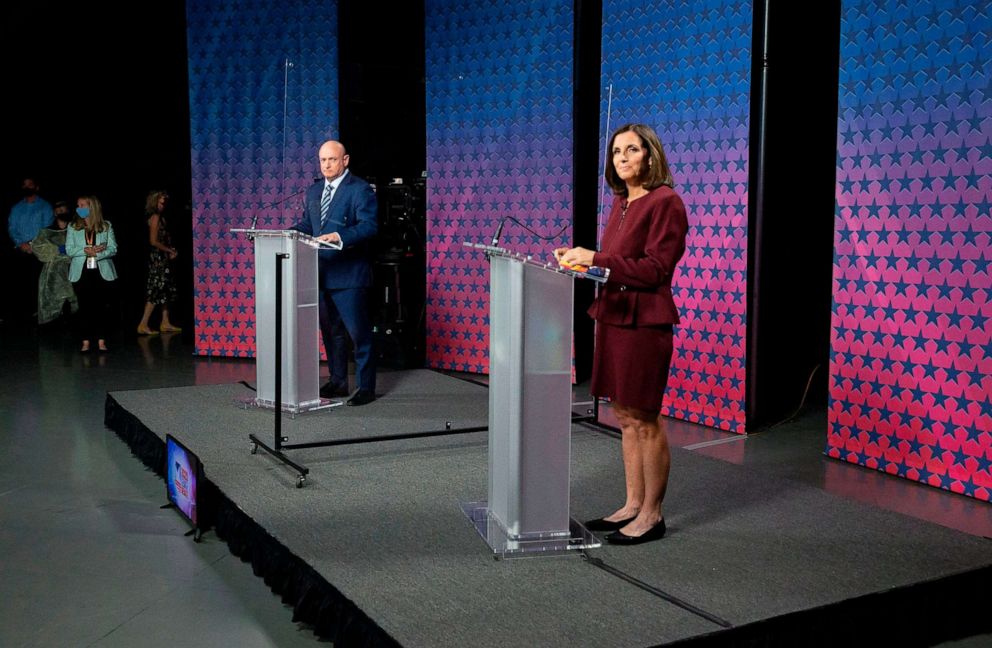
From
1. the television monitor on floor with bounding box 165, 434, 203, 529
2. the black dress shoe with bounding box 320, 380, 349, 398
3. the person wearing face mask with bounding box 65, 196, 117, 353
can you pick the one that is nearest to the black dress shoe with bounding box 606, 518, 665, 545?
the television monitor on floor with bounding box 165, 434, 203, 529

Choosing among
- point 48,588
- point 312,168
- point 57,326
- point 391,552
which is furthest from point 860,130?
point 57,326

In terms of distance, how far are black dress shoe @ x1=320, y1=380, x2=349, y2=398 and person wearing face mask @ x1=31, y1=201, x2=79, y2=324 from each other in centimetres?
543

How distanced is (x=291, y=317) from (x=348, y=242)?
0.57 m

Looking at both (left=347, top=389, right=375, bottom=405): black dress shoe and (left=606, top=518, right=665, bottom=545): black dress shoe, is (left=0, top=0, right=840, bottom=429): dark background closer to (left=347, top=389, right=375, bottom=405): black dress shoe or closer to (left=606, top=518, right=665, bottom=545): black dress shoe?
(left=347, top=389, right=375, bottom=405): black dress shoe

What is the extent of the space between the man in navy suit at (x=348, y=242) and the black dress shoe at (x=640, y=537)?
2.81m

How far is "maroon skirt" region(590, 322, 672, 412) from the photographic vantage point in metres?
3.35

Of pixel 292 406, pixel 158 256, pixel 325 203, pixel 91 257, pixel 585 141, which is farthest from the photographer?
pixel 158 256

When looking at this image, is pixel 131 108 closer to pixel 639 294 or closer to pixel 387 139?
pixel 387 139

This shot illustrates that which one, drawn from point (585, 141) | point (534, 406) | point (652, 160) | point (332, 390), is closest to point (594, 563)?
point (534, 406)

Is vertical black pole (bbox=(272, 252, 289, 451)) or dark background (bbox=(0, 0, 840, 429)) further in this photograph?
dark background (bbox=(0, 0, 840, 429))

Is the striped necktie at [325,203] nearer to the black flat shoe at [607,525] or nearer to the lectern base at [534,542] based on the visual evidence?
the lectern base at [534,542]

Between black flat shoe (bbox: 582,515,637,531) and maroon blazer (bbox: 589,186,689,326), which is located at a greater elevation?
maroon blazer (bbox: 589,186,689,326)

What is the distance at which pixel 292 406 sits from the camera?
575 centimetres

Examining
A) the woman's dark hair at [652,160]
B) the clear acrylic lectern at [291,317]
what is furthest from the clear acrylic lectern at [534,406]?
the clear acrylic lectern at [291,317]
